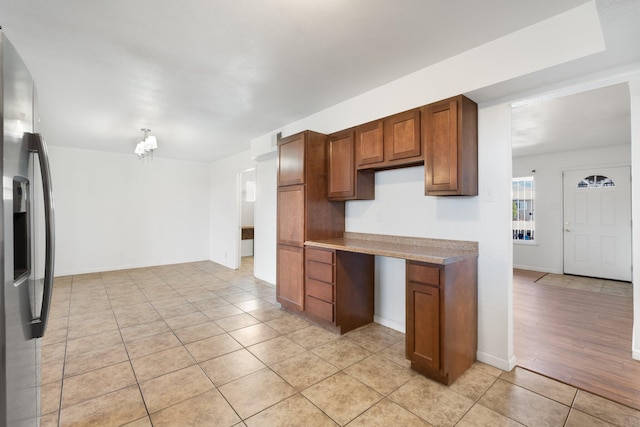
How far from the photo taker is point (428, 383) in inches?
86.2

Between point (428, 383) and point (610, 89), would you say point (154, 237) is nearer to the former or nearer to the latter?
point (428, 383)

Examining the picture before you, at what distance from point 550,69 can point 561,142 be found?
3970 mm

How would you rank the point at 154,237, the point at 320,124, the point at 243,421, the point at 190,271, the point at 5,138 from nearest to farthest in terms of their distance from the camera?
the point at 5,138
the point at 243,421
the point at 320,124
the point at 190,271
the point at 154,237

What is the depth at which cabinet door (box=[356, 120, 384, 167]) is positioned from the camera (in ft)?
9.53

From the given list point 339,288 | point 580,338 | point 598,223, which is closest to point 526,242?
point 598,223

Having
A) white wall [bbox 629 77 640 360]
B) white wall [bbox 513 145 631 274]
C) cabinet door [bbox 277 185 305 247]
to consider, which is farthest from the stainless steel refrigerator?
white wall [bbox 513 145 631 274]

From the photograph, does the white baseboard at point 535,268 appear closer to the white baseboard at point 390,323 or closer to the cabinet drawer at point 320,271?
the white baseboard at point 390,323

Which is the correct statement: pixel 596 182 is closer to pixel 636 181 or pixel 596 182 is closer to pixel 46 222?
pixel 636 181

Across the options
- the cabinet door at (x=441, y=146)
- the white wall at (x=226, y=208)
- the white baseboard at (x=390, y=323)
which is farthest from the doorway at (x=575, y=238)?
the white wall at (x=226, y=208)

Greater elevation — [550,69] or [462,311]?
[550,69]

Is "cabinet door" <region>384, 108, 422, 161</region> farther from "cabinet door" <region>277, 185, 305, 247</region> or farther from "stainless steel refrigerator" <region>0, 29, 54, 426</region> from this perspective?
"stainless steel refrigerator" <region>0, 29, 54, 426</region>

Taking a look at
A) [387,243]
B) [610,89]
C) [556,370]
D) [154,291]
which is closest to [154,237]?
[154,291]

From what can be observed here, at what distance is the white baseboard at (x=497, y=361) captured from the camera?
236 centimetres

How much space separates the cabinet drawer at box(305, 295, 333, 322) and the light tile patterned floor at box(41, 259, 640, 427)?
0.53 ft
